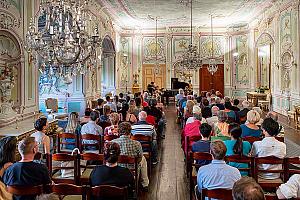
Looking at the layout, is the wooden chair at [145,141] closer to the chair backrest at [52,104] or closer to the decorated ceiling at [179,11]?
the chair backrest at [52,104]

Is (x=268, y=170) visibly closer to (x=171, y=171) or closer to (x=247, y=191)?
(x=247, y=191)

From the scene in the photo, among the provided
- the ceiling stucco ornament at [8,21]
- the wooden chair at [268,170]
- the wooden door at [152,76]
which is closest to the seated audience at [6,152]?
the wooden chair at [268,170]

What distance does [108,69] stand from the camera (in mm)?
17000

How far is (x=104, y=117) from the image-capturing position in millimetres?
6594

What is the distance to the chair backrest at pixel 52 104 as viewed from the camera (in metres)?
9.85

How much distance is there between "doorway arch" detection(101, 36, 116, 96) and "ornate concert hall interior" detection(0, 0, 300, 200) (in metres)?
0.06

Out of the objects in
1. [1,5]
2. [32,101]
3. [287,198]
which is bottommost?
[287,198]

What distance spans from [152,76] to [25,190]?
1742 cm

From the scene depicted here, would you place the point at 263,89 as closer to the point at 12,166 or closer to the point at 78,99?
the point at 78,99

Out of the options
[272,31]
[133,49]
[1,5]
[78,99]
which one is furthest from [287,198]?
[133,49]

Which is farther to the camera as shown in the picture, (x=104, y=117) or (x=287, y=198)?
(x=104, y=117)

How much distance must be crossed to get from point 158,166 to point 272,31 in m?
10.5

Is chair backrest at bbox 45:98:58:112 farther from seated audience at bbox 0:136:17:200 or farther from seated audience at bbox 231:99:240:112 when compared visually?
seated audience at bbox 0:136:17:200

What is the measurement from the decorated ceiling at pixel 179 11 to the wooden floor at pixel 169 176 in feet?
22.2
